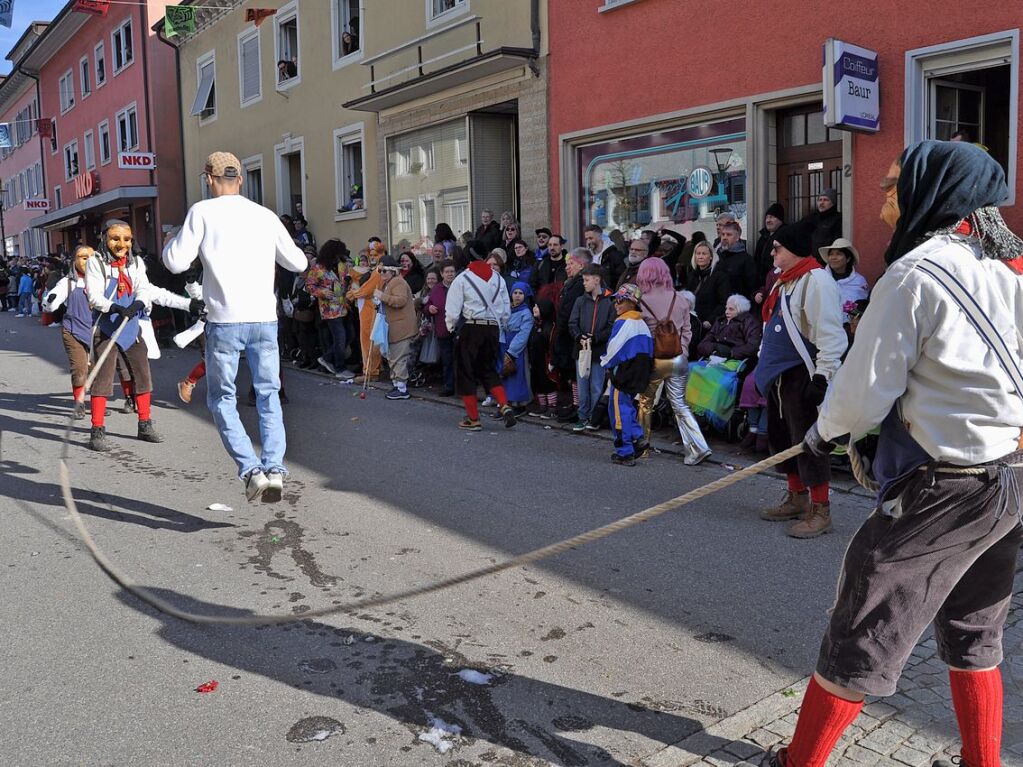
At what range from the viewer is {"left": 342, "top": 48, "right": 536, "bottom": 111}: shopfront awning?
13797mm

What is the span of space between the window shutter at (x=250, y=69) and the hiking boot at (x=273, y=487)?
18974 mm

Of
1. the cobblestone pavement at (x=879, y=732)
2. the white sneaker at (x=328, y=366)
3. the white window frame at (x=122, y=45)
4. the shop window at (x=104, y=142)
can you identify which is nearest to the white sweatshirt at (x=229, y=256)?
the cobblestone pavement at (x=879, y=732)

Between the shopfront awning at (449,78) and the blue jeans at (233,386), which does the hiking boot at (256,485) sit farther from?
the shopfront awning at (449,78)

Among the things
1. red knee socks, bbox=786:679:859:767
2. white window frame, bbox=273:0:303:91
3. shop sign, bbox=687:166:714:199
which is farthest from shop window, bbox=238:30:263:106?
red knee socks, bbox=786:679:859:767

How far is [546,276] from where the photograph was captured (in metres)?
11.4

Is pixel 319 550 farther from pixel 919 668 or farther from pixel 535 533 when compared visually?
pixel 919 668

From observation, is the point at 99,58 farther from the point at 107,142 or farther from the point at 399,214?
the point at 399,214

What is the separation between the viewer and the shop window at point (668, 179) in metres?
11.4

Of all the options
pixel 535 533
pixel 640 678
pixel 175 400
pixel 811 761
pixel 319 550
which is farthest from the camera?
pixel 175 400

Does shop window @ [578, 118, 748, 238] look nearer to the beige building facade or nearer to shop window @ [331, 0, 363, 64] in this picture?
the beige building facade

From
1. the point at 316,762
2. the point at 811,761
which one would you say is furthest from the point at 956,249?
the point at 316,762

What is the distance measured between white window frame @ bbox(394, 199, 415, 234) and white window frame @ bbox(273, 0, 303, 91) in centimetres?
482

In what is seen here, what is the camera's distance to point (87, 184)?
34.8m

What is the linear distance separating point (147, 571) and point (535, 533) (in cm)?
224
